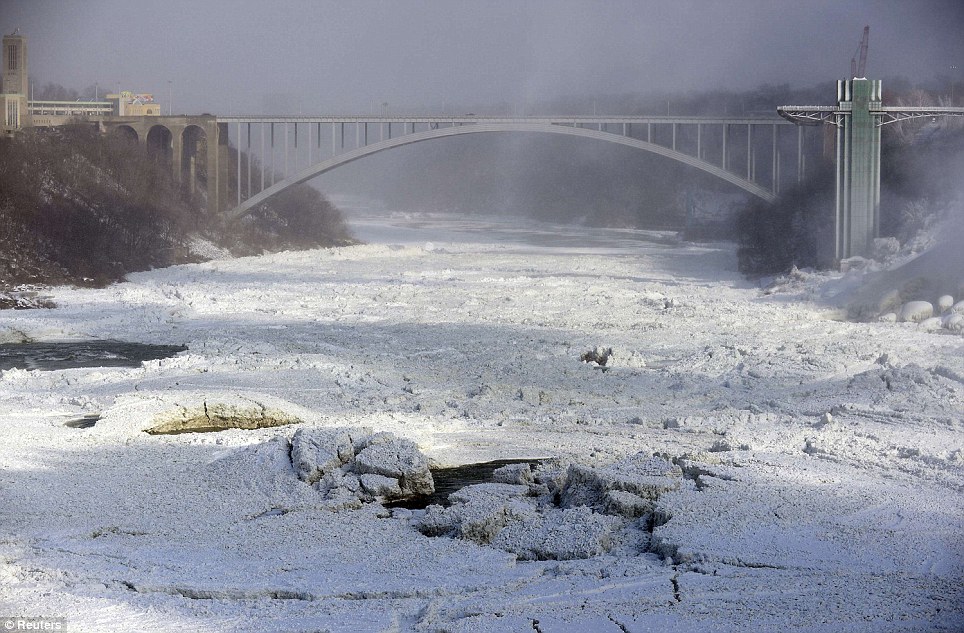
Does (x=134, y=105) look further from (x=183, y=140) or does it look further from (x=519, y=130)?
(x=519, y=130)

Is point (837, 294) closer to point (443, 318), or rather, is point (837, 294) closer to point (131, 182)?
point (443, 318)

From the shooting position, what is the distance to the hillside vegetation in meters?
32.5

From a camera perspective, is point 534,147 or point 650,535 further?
point 534,147

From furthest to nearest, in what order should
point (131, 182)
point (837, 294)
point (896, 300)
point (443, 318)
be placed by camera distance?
point (131, 182) < point (837, 294) < point (443, 318) < point (896, 300)

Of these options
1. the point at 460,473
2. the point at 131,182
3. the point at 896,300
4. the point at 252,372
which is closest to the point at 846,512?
the point at 460,473

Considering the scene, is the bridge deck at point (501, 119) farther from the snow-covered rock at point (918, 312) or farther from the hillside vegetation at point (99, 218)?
the snow-covered rock at point (918, 312)

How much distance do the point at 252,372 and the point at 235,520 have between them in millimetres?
6615

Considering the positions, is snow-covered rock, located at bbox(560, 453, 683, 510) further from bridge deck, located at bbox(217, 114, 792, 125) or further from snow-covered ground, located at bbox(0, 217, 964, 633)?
bridge deck, located at bbox(217, 114, 792, 125)

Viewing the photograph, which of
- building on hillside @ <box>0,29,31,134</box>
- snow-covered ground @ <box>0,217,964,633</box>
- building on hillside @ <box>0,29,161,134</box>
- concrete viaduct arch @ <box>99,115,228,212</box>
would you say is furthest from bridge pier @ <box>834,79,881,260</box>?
building on hillside @ <box>0,29,31,134</box>

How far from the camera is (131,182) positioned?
1724 inches

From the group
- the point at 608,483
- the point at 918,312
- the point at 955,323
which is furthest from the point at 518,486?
the point at 918,312

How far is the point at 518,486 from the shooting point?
10039 millimetres

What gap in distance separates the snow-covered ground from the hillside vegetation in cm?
1145

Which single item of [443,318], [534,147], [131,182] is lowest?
[443,318]
